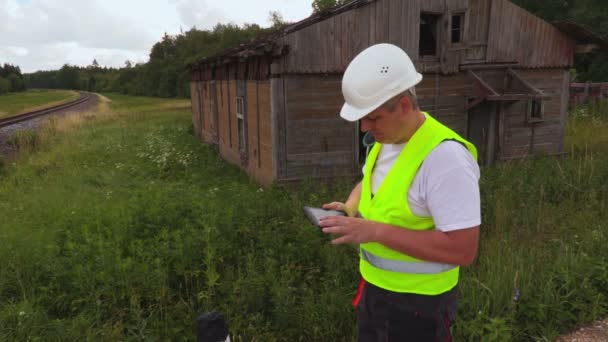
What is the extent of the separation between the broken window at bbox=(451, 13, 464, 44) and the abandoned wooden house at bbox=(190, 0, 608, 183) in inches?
1.4

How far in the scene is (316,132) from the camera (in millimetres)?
9023

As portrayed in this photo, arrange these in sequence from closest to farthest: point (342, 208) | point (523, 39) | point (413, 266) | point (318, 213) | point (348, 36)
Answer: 1. point (413, 266)
2. point (318, 213)
3. point (342, 208)
4. point (348, 36)
5. point (523, 39)

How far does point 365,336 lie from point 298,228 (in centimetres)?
341

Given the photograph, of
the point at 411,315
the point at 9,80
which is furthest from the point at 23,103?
the point at 411,315

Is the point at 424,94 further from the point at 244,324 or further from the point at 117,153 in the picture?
the point at 117,153

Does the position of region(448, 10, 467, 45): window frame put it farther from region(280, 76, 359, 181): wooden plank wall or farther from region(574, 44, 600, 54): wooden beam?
region(574, 44, 600, 54): wooden beam

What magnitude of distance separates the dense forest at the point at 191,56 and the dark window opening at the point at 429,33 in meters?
14.1

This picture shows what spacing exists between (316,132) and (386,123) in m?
7.20

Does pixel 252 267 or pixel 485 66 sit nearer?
pixel 252 267

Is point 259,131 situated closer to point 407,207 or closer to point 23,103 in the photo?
point 407,207

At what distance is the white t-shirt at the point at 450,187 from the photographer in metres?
1.63

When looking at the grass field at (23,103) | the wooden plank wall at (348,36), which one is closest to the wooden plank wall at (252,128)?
the wooden plank wall at (348,36)

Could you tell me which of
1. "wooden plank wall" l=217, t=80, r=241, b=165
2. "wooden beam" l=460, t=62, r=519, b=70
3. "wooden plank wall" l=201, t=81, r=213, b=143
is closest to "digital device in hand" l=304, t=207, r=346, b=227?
"wooden beam" l=460, t=62, r=519, b=70

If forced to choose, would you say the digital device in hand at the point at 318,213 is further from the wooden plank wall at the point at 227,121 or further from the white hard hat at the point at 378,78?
the wooden plank wall at the point at 227,121
